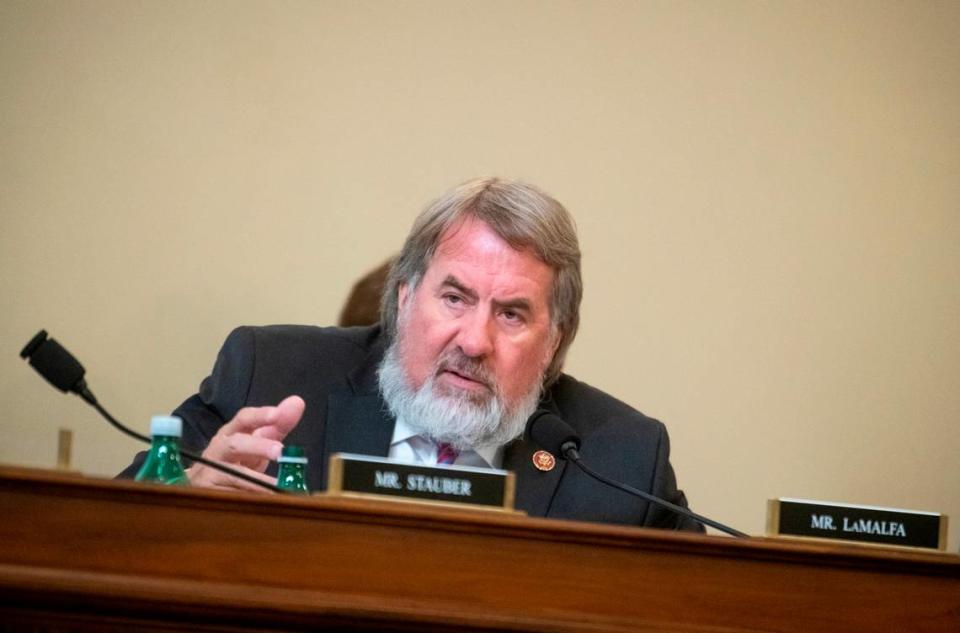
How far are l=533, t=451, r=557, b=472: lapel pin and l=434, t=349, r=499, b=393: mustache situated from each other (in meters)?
0.16

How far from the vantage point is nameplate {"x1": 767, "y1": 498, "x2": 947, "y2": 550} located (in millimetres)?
1721

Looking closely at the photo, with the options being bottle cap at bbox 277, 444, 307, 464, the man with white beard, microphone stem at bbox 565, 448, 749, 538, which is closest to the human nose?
the man with white beard

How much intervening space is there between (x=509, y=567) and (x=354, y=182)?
2391 mm

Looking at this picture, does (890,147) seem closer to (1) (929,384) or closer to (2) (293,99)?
(1) (929,384)

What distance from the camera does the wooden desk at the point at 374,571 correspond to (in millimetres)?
1371

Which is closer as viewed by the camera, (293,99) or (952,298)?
Result: (293,99)

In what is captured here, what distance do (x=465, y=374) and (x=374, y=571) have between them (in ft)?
3.84

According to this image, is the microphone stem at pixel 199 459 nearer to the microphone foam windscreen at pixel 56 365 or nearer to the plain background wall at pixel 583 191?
the microphone foam windscreen at pixel 56 365

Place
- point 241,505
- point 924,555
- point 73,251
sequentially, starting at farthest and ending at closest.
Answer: point 73,251 < point 924,555 < point 241,505

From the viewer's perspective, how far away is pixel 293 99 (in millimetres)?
3688

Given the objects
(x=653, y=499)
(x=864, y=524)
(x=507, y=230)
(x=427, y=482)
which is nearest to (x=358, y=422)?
(x=507, y=230)

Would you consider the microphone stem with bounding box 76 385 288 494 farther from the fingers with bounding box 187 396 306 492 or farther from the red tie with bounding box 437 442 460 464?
the red tie with bounding box 437 442 460 464

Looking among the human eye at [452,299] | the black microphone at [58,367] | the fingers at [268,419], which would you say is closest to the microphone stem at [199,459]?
the black microphone at [58,367]

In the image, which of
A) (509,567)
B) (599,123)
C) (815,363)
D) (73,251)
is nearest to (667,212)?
(599,123)
